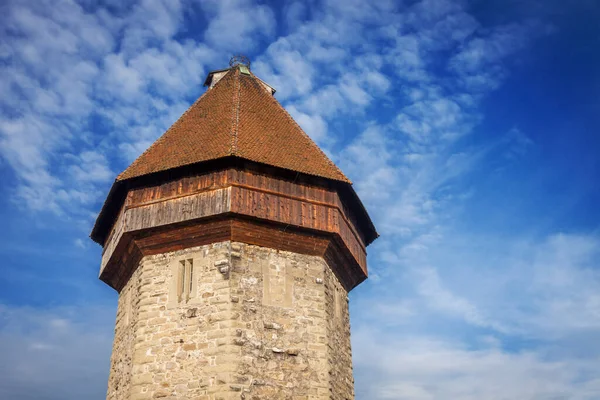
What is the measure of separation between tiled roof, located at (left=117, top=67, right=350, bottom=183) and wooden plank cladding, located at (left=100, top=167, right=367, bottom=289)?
15.1 inches

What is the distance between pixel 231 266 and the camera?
1045 cm

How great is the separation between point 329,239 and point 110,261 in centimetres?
450

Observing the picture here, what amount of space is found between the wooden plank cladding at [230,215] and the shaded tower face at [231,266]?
0.02 metres

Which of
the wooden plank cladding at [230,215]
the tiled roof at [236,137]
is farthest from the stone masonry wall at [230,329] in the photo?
the tiled roof at [236,137]

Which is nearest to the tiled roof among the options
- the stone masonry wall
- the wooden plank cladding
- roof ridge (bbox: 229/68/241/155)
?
roof ridge (bbox: 229/68/241/155)

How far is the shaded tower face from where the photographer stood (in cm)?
995

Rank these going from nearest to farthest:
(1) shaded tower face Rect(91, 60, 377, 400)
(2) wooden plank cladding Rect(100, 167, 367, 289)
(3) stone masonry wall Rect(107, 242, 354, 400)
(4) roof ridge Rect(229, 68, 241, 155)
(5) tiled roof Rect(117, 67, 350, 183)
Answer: (3) stone masonry wall Rect(107, 242, 354, 400) < (1) shaded tower face Rect(91, 60, 377, 400) < (2) wooden plank cladding Rect(100, 167, 367, 289) < (4) roof ridge Rect(229, 68, 241, 155) < (5) tiled roof Rect(117, 67, 350, 183)

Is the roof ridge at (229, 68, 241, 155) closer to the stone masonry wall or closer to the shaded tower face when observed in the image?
the shaded tower face

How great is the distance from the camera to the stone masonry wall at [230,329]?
9.76 meters

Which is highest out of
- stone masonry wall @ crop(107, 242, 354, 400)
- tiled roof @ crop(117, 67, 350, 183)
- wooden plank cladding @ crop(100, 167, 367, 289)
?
tiled roof @ crop(117, 67, 350, 183)

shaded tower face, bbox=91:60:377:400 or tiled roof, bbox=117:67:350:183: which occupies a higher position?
tiled roof, bbox=117:67:350:183

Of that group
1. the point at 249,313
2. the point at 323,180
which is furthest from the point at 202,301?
the point at 323,180

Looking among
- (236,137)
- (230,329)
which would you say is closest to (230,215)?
(236,137)

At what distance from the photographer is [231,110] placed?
1294 centimetres
